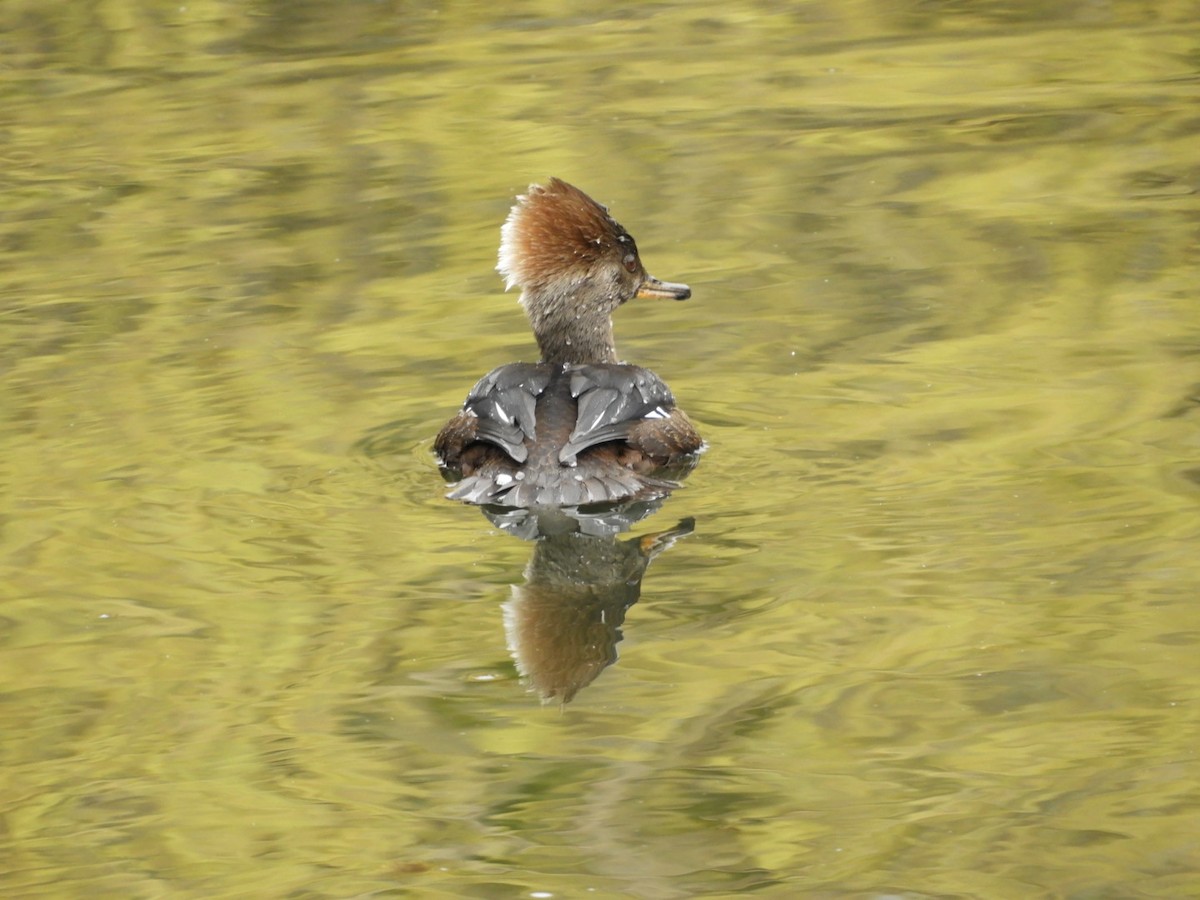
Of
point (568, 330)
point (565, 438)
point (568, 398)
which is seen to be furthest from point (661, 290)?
point (565, 438)

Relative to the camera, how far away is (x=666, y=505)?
6984mm

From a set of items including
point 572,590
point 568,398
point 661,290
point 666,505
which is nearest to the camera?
point 572,590

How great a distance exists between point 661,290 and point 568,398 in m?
1.28

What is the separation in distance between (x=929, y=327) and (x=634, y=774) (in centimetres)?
406

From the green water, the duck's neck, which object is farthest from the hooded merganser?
the green water

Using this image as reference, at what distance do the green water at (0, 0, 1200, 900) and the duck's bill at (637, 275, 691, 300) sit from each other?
32 centimetres

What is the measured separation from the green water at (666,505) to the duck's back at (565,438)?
0.50ft

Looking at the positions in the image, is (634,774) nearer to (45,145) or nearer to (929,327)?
(929,327)

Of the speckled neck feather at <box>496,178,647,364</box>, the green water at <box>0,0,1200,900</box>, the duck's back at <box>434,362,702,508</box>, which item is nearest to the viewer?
the green water at <box>0,0,1200,900</box>

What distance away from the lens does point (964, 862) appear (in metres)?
4.54

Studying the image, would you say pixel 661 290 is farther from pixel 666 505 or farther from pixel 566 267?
pixel 666 505

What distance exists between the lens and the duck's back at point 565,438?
6.90 meters

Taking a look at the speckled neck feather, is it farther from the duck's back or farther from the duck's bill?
the duck's back

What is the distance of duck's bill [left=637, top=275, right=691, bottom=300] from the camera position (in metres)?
8.39
